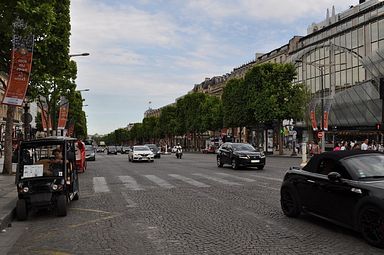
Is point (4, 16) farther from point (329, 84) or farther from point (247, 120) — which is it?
point (329, 84)

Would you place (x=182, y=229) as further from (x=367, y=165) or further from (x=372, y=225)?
(x=367, y=165)

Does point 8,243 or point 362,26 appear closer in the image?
point 8,243

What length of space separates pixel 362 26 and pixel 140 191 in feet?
166

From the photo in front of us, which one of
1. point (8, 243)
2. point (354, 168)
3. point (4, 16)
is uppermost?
point (4, 16)

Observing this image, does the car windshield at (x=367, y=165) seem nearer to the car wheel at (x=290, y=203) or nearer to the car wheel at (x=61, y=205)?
the car wheel at (x=290, y=203)

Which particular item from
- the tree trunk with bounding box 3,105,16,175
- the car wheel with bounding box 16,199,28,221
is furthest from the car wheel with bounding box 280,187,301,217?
the tree trunk with bounding box 3,105,16,175

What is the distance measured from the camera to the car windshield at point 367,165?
7.58 meters

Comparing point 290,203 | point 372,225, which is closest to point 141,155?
point 290,203

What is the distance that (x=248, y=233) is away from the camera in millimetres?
7918

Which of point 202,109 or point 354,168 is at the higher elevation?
point 202,109

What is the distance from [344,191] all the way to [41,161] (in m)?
6.62

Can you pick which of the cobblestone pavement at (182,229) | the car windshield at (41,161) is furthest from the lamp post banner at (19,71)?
the cobblestone pavement at (182,229)

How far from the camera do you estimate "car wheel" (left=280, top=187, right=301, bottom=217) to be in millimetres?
9188

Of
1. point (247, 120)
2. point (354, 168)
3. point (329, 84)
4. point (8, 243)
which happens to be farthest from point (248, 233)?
point (329, 84)
